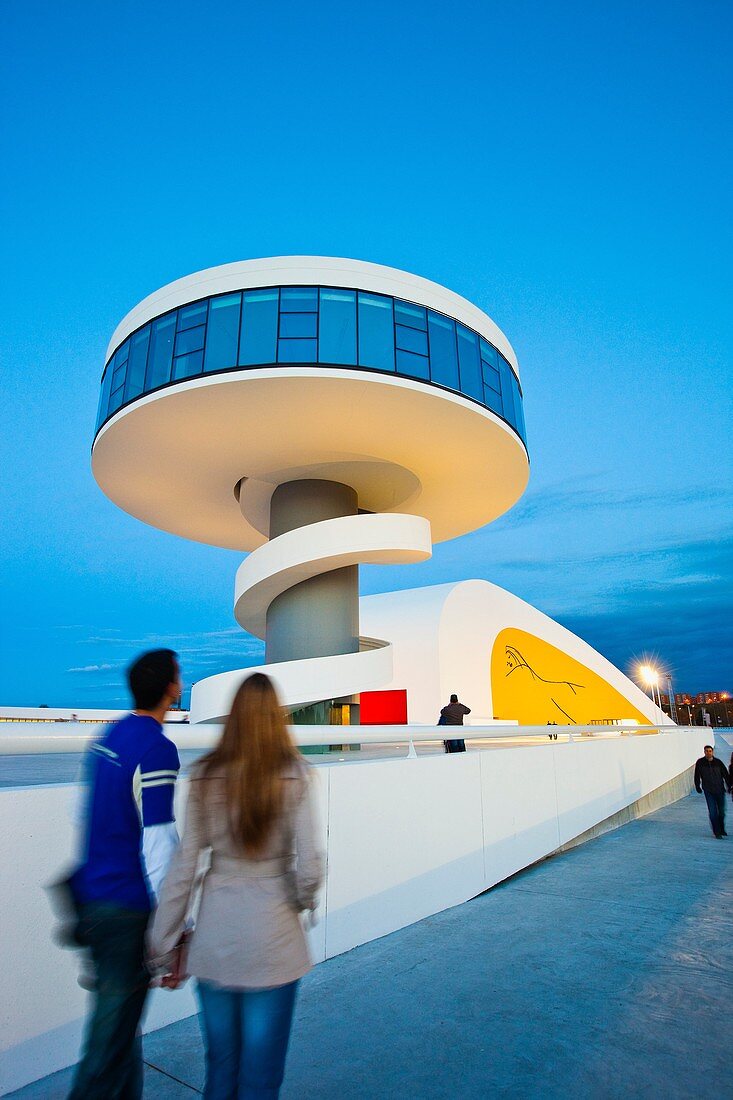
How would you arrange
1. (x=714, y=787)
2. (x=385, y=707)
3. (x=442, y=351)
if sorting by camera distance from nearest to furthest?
(x=714, y=787) < (x=442, y=351) < (x=385, y=707)

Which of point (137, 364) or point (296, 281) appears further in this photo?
point (137, 364)

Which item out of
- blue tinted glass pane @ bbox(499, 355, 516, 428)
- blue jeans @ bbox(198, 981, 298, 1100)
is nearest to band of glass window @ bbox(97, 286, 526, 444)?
blue tinted glass pane @ bbox(499, 355, 516, 428)

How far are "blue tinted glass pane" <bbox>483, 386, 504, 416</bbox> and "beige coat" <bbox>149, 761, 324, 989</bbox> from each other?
14.2 meters

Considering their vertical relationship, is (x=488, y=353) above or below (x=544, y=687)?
above

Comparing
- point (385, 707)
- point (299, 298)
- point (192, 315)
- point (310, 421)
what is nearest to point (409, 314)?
point (299, 298)

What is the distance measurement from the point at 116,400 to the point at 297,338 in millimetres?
4779

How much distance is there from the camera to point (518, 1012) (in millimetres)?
4066

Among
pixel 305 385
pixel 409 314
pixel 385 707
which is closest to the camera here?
pixel 305 385

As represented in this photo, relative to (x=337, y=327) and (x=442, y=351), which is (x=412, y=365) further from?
(x=337, y=327)

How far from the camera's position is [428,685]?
34312 millimetres

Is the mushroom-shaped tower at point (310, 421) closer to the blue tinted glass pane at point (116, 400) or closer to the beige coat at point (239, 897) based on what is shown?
the blue tinted glass pane at point (116, 400)

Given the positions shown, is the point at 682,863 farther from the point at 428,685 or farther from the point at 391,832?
the point at 428,685

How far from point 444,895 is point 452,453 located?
39.2ft

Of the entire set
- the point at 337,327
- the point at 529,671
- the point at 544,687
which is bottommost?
the point at 544,687
